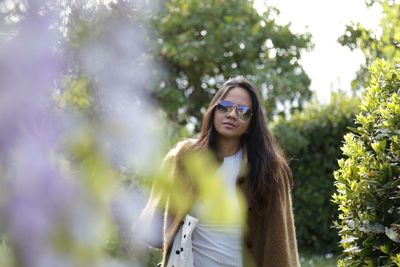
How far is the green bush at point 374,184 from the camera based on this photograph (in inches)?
106

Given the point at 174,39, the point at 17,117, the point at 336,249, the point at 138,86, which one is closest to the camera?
the point at 17,117

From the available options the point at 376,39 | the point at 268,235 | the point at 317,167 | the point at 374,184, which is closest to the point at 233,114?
the point at 268,235

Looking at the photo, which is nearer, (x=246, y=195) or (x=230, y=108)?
(x=246, y=195)

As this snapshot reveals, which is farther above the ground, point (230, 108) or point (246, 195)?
point (230, 108)

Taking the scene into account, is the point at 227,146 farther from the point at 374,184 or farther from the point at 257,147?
the point at 374,184

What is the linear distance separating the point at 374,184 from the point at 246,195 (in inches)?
19.3

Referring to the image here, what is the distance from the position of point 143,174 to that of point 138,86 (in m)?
0.09

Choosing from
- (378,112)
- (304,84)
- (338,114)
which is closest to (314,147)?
(338,114)

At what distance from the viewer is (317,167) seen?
29.3ft

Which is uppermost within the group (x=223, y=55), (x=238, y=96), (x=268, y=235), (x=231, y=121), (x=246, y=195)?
(x=223, y=55)

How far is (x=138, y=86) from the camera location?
74cm

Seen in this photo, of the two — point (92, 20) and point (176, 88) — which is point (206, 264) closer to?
point (92, 20)

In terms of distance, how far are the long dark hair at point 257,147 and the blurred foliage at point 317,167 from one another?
18.3 feet

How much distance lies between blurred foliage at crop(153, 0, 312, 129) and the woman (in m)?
7.05
